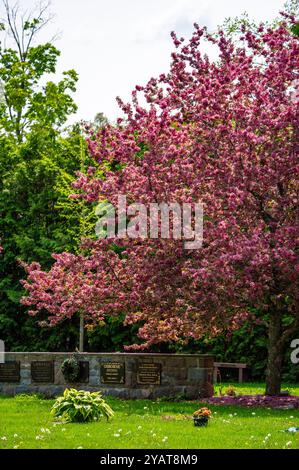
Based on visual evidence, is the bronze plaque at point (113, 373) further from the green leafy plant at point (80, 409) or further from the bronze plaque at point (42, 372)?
the green leafy plant at point (80, 409)

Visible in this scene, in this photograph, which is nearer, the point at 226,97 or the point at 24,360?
the point at 226,97

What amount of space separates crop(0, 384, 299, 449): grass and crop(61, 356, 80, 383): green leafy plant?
6.88 ft

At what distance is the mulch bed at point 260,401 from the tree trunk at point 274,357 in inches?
17.4

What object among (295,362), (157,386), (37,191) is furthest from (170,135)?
(37,191)

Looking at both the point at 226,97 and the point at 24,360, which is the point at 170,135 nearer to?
the point at 226,97

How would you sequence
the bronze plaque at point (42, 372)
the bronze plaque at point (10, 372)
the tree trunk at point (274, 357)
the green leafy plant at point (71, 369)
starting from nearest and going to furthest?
the tree trunk at point (274, 357) → the green leafy plant at point (71, 369) → the bronze plaque at point (42, 372) → the bronze plaque at point (10, 372)

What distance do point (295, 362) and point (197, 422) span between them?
9.01 metres

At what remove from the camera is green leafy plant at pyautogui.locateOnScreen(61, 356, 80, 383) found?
54.7ft

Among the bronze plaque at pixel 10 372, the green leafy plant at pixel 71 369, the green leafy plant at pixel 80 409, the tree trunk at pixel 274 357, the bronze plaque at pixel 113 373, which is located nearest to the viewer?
the green leafy plant at pixel 80 409

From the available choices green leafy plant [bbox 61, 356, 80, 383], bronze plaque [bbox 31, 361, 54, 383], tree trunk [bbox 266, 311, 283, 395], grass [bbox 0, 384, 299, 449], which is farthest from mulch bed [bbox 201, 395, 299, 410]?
bronze plaque [bbox 31, 361, 54, 383]

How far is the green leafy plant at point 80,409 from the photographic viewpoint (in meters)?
12.0

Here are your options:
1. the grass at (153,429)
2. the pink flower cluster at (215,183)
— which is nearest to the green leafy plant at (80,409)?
the grass at (153,429)

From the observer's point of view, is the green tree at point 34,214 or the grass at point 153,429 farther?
the green tree at point 34,214
